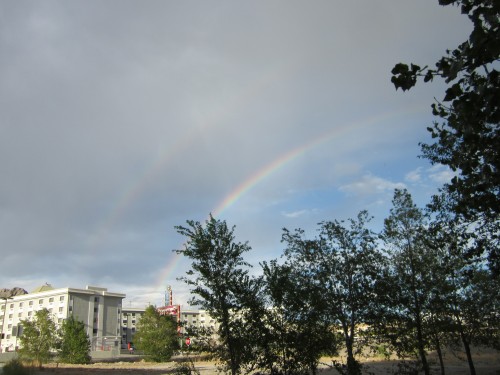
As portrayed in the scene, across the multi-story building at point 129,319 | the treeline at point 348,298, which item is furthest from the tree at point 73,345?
the multi-story building at point 129,319

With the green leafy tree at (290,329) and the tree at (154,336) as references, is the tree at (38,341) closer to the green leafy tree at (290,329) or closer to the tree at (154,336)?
the tree at (154,336)

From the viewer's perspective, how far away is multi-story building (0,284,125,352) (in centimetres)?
10556

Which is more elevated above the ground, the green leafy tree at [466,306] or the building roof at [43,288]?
the building roof at [43,288]

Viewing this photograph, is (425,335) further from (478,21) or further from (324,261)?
(478,21)

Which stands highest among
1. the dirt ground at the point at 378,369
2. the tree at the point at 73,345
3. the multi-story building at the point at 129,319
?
the multi-story building at the point at 129,319

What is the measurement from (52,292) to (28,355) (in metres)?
61.5

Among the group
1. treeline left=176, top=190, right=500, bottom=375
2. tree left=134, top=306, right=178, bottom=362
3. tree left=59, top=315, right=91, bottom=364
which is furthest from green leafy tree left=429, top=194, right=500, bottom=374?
tree left=59, top=315, right=91, bottom=364

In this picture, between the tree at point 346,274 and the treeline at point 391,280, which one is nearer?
the treeline at point 391,280

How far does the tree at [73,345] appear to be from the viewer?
59509 mm

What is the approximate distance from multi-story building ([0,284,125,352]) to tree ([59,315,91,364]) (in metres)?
39.3

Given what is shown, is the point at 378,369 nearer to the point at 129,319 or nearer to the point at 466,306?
the point at 466,306

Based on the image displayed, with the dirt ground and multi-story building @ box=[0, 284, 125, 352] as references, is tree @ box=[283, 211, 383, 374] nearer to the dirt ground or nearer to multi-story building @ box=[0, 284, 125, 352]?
the dirt ground

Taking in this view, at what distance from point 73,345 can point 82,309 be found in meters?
53.6

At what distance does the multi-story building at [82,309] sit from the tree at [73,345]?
129ft
